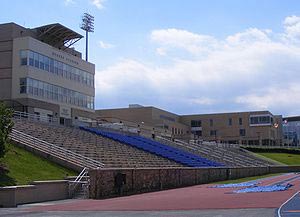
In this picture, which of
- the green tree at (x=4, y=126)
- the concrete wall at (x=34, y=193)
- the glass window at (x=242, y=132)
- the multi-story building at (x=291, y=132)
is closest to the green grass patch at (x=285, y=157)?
the glass window at (x=242, y=132)

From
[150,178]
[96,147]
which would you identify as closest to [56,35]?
[96,147]

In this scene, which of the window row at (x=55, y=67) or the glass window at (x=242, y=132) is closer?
the window row at (x=55, y=67)

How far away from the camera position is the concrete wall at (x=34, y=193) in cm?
2316

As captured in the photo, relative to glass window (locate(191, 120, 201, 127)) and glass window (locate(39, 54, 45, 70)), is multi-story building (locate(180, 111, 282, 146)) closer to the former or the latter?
glass window (locate(191, 120, 201, 127))

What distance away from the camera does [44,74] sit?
57375mm

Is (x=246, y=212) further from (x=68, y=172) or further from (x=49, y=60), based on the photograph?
(x=49, y=60)

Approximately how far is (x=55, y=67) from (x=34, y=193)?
36166 millimetres

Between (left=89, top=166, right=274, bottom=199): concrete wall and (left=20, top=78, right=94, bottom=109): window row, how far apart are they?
2217 centimetres

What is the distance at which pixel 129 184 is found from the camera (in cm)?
3116

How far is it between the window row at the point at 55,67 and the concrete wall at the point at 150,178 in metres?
23.7

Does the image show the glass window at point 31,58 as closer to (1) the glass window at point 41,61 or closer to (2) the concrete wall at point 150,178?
(1) the glass window at point 41,61

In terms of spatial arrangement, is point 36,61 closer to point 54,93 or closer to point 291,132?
point 54,93

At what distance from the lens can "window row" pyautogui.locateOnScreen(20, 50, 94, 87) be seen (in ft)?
181

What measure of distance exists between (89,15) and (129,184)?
62.8m
